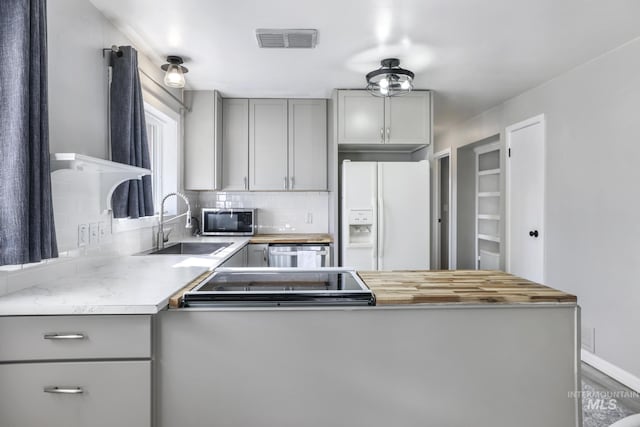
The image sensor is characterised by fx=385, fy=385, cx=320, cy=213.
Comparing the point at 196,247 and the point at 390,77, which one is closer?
the point at 390,77

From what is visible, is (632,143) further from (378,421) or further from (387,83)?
(378,421)

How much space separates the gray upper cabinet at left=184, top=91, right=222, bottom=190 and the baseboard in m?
3.45

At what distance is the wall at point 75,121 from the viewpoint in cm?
178

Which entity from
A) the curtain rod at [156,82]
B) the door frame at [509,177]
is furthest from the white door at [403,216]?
the curtain rod at [156,82]

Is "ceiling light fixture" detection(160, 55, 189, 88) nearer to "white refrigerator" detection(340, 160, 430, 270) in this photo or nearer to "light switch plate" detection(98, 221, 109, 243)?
"light switch plate" detection(98, 221, 109, 243)

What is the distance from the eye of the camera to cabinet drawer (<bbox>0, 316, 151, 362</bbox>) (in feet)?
4.33

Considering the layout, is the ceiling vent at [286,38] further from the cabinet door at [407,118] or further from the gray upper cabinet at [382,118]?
the cabinet door at [407,118]

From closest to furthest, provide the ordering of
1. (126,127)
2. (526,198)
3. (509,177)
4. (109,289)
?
(109,289) → (126,127) → (526,198) → (509,177)

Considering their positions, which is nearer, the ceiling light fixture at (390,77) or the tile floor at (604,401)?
the tile floor at (604,401)

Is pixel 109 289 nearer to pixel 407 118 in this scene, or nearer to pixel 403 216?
pixel 403 216

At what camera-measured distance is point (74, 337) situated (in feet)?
4.35

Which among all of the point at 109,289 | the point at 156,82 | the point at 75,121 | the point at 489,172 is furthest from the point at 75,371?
the point at 489,172

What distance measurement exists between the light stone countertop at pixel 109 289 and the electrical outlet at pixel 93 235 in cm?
10

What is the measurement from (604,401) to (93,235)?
10.8 ft
